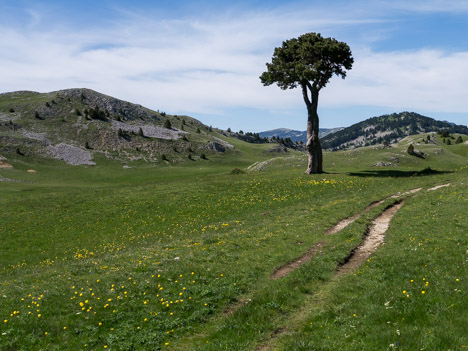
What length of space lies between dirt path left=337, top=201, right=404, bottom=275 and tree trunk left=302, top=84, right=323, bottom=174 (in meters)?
27.1

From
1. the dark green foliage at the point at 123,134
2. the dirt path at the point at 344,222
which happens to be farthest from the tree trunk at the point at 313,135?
the dark green foliage at the point at 123,134

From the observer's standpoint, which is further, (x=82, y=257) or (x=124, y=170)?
(x=124, y=170)

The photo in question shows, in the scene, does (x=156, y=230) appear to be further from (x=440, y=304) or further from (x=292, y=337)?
(x=440, y=304)

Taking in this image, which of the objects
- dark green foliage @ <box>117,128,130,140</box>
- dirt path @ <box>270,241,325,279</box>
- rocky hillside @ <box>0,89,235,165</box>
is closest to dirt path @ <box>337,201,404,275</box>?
dirt path @ <box>270,241,325,279</box>

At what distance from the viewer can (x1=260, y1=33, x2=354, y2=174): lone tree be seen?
53.2 metres

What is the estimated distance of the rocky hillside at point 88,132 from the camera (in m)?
114

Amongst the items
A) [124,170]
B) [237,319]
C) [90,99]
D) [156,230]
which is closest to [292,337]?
[237,319]

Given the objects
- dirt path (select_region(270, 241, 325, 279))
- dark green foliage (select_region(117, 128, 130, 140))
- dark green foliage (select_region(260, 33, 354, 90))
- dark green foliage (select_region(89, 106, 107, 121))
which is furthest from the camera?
dark green foliage (select_region(89, 106, 107, 121))

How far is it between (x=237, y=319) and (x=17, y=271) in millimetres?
19362

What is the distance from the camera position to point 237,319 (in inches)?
491

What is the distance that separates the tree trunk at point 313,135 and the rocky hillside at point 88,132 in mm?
69099

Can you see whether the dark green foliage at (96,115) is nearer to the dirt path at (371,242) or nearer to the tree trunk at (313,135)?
the tree trunk at (313,135)

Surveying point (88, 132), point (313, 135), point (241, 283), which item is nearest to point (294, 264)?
point (241, 283)

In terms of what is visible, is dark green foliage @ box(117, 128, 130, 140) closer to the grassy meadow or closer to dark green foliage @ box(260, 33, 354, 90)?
dark green foliage @ box(260, 33, 354, 90)
